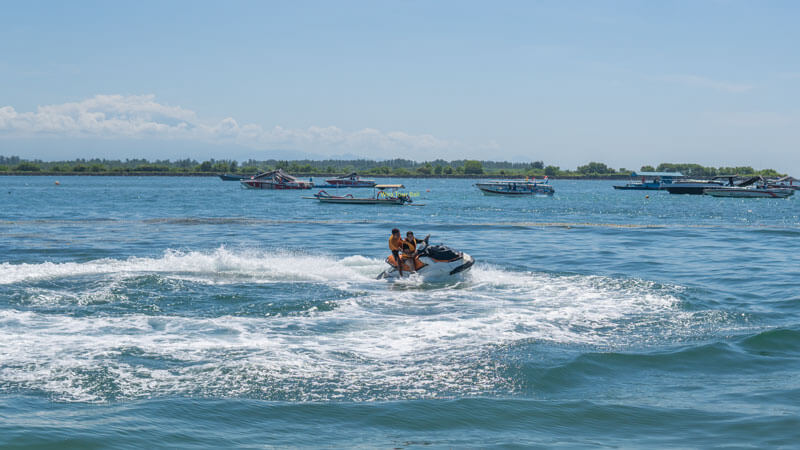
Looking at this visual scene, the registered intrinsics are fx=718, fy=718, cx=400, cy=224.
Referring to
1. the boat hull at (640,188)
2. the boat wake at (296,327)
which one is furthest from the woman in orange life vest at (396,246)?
→ the boat hull at (640,188)

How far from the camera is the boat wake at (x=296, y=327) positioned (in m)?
12.2

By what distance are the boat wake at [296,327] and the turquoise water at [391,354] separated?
0.06 metres

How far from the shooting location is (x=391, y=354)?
14.1 m

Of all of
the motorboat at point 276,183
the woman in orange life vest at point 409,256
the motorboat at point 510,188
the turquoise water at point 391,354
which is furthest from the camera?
the motorboat at point 276,183

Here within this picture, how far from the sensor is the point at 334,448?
9.45 m

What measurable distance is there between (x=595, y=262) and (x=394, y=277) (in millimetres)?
9702

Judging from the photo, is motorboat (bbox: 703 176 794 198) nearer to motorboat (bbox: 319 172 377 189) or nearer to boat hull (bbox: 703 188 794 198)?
boat hull (bbox: 703 188 794 198)

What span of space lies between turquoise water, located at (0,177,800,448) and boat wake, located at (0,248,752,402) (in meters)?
0.06

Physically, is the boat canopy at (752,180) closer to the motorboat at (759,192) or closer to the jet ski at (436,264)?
the motorboat at (759,192)

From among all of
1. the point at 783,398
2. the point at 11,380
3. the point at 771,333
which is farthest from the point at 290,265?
the point at 783,398

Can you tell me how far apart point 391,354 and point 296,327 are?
10.3 ft

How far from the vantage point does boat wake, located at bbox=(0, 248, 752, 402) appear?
1219 cm

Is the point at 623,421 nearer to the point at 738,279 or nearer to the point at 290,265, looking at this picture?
the point at 738,279

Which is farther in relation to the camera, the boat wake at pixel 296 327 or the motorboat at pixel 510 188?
the motorboat at pixel 510 188
